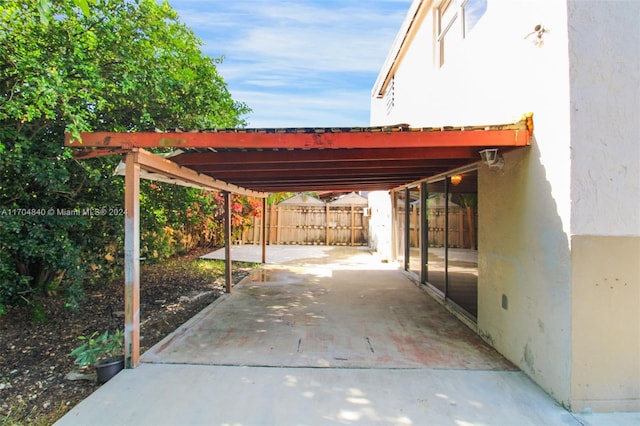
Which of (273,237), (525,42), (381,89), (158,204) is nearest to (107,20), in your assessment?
(158,204)

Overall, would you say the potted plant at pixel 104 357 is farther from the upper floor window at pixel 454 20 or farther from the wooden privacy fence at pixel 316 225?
the wooden privacy fence at pixel 316 225

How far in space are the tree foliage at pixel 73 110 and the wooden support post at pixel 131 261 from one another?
2.03 feet

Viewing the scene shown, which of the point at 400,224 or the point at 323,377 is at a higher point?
the point at 400,224

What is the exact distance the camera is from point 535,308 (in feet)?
10.8

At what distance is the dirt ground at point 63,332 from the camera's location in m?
3.12

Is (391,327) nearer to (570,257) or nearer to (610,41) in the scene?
(570,257)

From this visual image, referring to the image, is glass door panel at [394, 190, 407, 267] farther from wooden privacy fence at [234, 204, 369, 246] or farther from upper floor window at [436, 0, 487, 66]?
wooden privacy fence at [234, 204, 369, 246]

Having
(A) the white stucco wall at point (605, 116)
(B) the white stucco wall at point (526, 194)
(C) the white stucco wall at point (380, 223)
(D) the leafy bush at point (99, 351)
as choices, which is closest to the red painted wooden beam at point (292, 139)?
(B) the white stucco wall at point (526, 194)

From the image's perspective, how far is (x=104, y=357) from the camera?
379cm

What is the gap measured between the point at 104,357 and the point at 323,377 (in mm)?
2432

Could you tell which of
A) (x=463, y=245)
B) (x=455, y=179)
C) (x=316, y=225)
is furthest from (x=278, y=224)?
(x=463, y=245)

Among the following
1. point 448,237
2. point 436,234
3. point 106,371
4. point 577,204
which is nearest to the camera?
point 577,204

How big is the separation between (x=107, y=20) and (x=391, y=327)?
18.8 ft

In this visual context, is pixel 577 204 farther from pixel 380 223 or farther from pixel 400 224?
pixel 380 223
